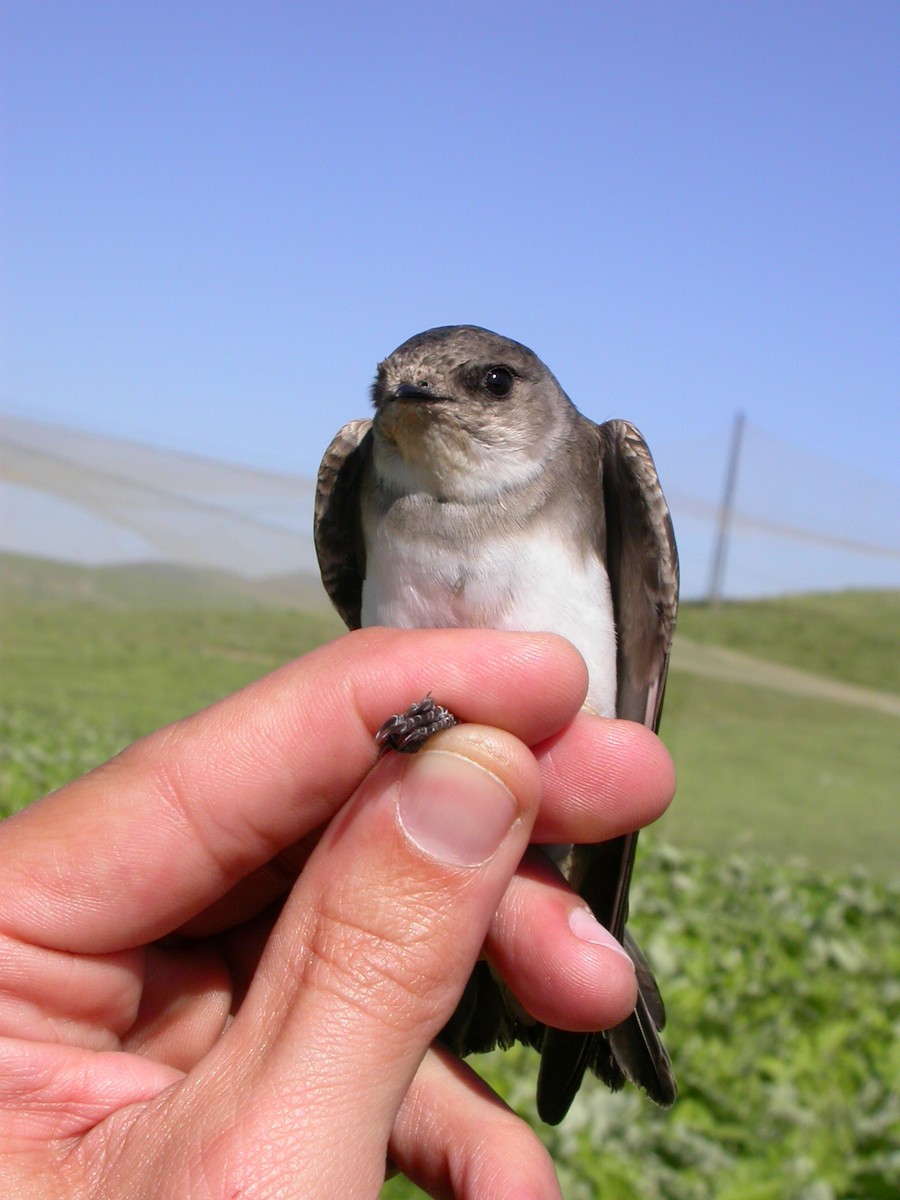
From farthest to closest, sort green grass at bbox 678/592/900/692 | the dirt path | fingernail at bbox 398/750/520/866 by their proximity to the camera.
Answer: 1. green grass at bbox 678/592/900/692
2. the dirt path
3. fingernail at bbox 398/750/520/866

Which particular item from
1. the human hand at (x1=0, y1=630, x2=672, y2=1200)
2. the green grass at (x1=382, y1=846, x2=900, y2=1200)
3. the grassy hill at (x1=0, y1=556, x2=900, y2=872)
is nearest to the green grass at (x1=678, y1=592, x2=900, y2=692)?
the grassy hill at (x1=0, y1=556, x2=900, y2=872)

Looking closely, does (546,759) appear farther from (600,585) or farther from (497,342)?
(497,342)

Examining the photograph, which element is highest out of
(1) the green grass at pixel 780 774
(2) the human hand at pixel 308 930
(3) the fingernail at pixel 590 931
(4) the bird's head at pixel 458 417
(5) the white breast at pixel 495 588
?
(4) the bird's head at pixel 458 417

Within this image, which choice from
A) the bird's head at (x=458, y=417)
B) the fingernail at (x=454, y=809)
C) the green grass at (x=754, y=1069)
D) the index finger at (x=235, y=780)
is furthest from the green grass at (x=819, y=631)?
the fingernail at (x=454, y=809)

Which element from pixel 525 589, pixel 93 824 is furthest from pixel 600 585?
pixel 93 824

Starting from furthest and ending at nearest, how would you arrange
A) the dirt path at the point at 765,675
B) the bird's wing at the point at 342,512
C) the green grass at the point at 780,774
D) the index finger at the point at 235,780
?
1. the dirt path at the point at 765,675
2. the green grass at the point at 780,774
3. the bird's wing at the point at 342,512
4. the index finger at the point at 235,780

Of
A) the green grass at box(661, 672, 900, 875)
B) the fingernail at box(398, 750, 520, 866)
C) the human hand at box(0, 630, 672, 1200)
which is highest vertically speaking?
the fingernail at box(398, 750, 520, 866)

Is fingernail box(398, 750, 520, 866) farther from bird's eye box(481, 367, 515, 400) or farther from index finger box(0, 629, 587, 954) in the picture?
bird's eye box(481, 367, 515, 400)

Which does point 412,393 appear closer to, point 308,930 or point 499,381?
point 499,381

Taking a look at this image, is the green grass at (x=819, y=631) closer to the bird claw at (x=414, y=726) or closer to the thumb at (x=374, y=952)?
the bird claw at (x=414, y=726)
